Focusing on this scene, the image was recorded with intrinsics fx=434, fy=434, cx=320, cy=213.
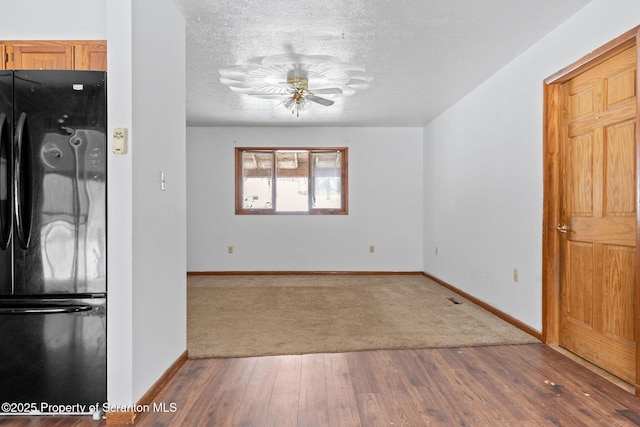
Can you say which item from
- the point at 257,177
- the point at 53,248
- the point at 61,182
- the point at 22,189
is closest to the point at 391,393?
the point at 53,248

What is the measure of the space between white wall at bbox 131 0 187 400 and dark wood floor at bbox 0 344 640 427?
0.98ft

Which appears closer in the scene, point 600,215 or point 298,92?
point 600,215

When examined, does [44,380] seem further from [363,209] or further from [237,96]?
[363,209]

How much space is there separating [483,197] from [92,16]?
3896mm

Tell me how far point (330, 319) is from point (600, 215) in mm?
2347

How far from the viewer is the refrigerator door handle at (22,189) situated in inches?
82.4

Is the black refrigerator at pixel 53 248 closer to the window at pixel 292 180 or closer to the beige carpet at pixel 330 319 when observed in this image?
the beige carpet at pixel 330 319

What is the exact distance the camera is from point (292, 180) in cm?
712

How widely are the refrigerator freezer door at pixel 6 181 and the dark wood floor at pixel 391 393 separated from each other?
0.72 metres

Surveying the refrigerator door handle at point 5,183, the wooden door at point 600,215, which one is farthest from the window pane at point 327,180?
the refrigerator door handle at point 5,183

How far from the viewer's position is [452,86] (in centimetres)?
478

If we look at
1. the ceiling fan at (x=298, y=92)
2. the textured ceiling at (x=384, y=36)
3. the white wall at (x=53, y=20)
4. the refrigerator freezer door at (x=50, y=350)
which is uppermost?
the textured ceiling at (x=384, y=36)

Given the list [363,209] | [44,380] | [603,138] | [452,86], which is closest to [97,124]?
[44,380]

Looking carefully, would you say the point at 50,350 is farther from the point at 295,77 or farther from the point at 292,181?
the point at 292,181
